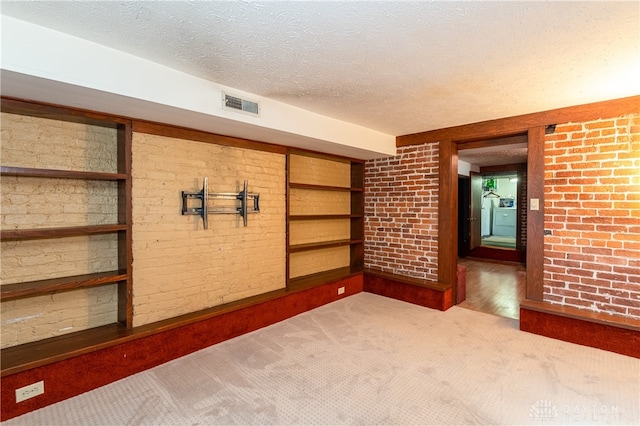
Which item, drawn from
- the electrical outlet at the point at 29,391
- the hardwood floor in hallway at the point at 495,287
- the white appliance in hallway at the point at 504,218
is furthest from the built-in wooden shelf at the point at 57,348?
the white appliance in hallway at the point at 504,218

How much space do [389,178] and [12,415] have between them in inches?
178

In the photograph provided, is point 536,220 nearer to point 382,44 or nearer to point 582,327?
point 582,327

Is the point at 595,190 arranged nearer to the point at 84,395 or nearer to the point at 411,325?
the point at 411,325

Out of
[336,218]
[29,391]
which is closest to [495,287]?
[336,218]

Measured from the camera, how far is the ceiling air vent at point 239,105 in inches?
102

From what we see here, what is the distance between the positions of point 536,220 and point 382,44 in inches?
106

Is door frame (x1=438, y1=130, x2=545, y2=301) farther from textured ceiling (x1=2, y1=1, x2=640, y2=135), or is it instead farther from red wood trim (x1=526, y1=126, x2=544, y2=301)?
textured ceiling (x1=2, y1=1, x2=640, y2=135)

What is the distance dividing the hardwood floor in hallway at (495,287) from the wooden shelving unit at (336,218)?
5.79ft

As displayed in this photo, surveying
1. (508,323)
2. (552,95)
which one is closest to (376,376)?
(508,323)

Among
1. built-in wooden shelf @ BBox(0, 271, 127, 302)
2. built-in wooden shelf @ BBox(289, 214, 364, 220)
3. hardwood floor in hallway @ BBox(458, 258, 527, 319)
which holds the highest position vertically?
built-in wooden shelf @ BBox(289, 214, 364, 220)

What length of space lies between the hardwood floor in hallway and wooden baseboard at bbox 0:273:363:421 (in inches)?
101

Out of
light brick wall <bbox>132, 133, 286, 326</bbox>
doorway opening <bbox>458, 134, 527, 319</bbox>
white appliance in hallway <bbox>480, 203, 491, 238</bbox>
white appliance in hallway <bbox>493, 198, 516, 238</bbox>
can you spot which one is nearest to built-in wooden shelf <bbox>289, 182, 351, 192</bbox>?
light brick wall <bbox>132, 133, 286, 326</bbox>

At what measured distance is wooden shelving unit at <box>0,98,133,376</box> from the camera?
81.0 inches

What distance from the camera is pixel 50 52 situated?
1.76m
